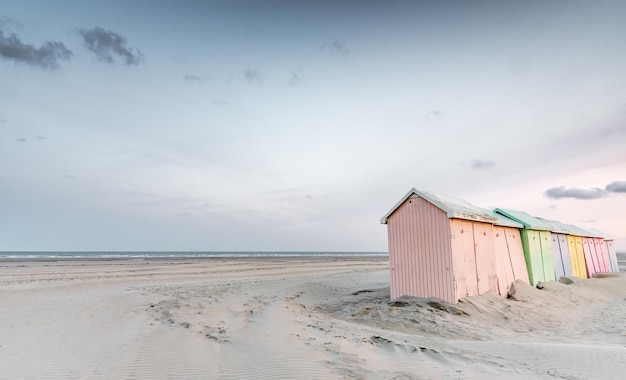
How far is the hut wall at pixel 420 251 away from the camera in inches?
435

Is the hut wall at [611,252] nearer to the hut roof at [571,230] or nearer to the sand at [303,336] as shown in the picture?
the hut roof at [571,230]

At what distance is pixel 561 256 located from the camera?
63.3ft

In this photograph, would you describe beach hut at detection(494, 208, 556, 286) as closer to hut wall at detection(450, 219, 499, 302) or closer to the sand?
the sand

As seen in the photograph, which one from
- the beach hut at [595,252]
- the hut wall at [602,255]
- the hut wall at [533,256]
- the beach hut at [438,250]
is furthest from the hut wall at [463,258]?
the hut wall at [602,255]

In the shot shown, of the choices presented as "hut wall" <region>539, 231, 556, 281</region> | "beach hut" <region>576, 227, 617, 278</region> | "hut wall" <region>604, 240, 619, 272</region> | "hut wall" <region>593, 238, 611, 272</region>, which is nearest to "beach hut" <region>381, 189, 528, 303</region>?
"hut wall" <region>539, 231, 556, 281</region>

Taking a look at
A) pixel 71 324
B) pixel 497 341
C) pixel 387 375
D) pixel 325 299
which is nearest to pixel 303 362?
pixel 387 375

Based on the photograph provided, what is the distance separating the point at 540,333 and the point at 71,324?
40.3ft

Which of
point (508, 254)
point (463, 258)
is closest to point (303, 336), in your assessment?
point (463, 258)

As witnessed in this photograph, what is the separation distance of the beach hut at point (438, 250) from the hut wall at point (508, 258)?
0.33 metres

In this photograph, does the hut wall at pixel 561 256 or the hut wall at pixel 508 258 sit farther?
the hut wall at pixel 561 256

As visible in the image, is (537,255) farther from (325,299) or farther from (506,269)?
(325,299)

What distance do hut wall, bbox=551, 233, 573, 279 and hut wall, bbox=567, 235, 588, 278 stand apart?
2.38 ft

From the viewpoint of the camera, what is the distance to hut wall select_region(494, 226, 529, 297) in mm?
13594

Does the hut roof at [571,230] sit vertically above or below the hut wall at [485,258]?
above
